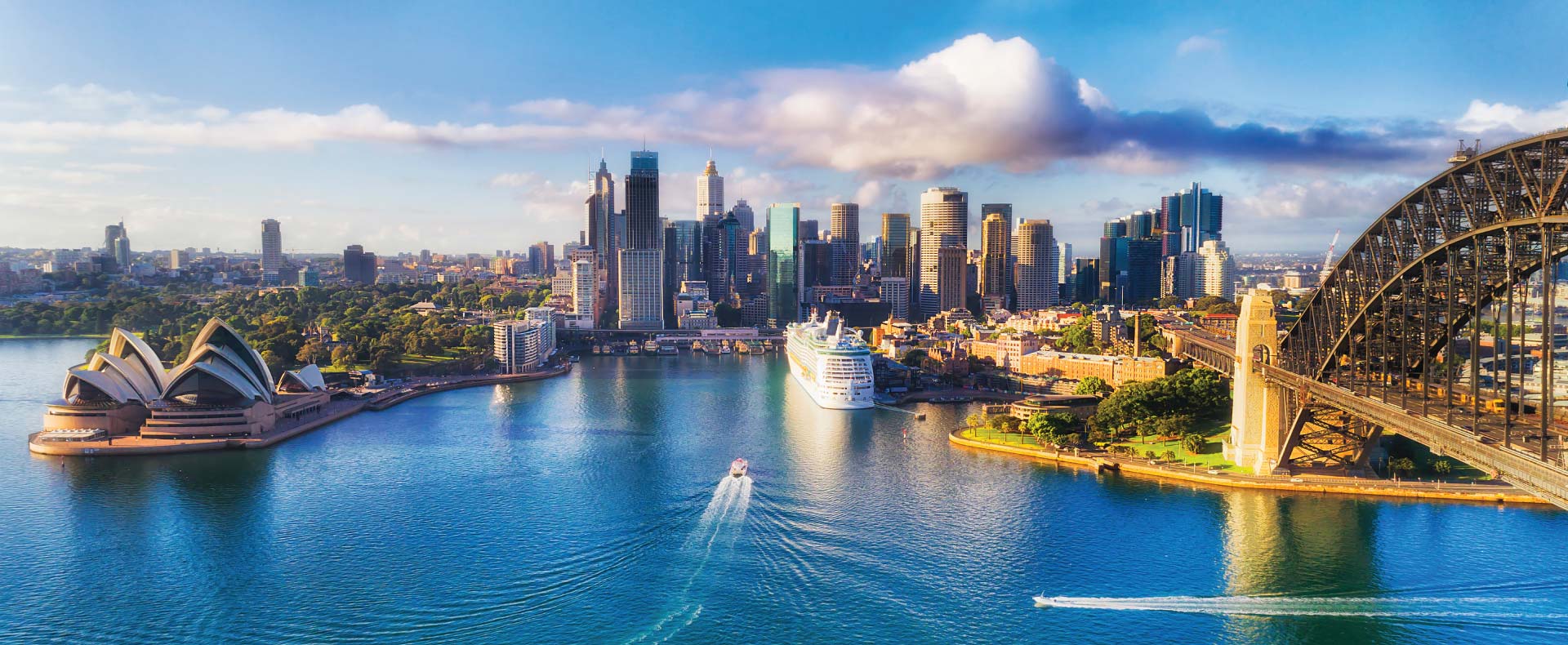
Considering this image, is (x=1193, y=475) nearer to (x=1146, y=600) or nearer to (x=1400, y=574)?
(x=1400, y=574)

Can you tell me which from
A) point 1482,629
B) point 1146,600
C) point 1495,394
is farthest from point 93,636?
point 1495,394

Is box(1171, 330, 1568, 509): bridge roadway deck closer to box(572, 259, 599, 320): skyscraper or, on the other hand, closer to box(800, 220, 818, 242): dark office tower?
box(572, 259, 599, 320): skyscraper

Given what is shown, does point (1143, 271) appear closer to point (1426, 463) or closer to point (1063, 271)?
point (1063, 271)

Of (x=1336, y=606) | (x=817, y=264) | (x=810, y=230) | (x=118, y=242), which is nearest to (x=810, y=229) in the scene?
(x=810, y=230)

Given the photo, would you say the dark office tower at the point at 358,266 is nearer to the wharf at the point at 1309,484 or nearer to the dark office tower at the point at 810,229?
the dark office tower at the point at 810,229

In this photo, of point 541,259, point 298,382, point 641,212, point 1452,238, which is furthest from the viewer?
point 541,259

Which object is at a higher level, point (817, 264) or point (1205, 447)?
point (817, 264)
